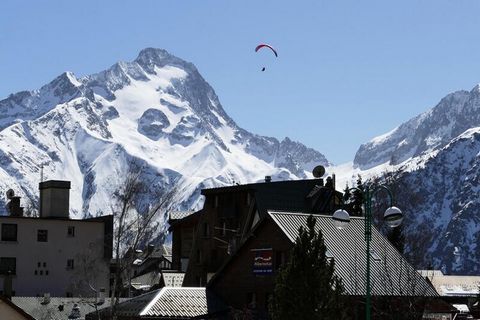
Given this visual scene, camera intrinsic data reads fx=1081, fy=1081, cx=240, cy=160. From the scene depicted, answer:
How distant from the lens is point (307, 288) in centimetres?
3869

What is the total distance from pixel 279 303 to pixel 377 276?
23.1 m

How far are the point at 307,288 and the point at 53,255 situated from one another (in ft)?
208

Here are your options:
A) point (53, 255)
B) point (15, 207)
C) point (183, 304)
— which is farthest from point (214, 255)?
point (183, 304)

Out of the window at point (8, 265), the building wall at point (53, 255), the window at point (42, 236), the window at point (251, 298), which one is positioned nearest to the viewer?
the window at point (251, 298)

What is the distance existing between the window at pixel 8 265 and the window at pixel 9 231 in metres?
1.84

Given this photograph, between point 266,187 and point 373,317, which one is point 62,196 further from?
point 373,317

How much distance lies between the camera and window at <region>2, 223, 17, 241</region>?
317 ft

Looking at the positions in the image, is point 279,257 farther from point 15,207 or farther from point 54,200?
point 15,207

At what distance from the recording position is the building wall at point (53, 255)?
316 ft

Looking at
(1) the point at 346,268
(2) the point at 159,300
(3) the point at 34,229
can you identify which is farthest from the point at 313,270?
(3) the point at 34,229

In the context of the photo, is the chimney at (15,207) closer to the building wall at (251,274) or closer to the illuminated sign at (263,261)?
the building wall at (251,274)

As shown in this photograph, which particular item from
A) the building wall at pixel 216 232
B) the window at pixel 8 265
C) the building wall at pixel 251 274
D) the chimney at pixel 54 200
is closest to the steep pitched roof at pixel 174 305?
the building wall at pixel 251 274

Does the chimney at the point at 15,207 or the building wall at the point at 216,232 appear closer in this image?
the building wall at the point at 216,232

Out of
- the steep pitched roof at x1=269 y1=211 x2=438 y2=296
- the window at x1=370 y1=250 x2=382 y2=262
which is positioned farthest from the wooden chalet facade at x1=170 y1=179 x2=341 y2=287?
the window at x1=370 y1=250 x2=382 y2=262
